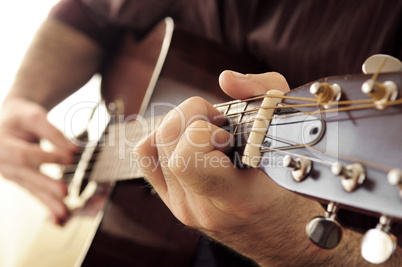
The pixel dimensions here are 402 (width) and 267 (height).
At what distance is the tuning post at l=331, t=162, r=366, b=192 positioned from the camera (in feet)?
1.12

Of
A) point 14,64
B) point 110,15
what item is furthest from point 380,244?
point 14,64

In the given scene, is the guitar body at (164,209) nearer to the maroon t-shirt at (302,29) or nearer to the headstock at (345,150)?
the maroon t-shirt at (302,29)

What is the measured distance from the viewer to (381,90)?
1.08ft

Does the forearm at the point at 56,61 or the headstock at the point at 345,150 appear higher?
the forearm at the point at 56,61

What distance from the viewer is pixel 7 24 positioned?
181cm

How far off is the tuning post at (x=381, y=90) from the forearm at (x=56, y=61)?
1.12 metres

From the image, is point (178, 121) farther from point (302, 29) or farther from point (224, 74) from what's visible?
point (302, 29)

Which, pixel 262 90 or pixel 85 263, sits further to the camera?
pixel 85 263

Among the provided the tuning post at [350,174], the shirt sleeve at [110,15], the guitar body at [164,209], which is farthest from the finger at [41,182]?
the tuning post at [350,174]

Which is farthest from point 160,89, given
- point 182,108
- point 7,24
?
point 7,24

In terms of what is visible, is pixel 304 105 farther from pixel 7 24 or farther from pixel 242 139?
pixel 7 24

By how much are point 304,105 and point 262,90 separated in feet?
0.36

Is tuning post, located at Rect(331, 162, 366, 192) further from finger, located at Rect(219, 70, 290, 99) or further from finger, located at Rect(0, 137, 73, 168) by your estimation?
finger, located at Rect(0, 137, 73, 168)

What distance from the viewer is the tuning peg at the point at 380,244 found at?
31cm
